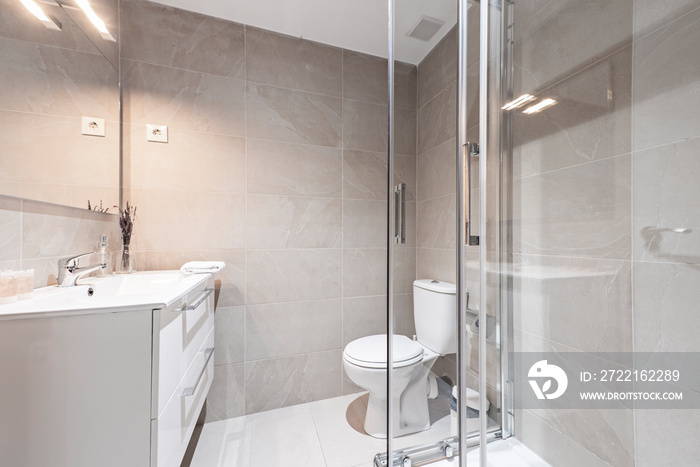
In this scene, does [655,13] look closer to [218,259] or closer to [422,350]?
[422,350]

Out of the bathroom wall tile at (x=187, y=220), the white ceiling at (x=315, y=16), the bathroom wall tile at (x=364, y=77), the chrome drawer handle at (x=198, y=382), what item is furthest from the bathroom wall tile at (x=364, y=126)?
the chrome drawer handle at (x=198, y=382)

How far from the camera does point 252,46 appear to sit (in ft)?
5.82

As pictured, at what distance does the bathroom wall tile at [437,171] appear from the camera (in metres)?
0.85

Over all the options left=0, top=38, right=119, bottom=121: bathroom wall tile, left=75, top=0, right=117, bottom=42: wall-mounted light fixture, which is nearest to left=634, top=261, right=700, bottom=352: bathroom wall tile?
left=0, top=38, right=119, bottom=121: bathroom wall tile

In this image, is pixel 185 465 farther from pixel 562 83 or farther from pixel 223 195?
pixel 562 83

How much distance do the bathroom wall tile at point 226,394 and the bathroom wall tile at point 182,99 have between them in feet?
4.67

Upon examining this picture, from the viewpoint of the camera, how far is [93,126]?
137 centimetres

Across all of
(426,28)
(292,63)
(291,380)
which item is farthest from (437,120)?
(291,380)

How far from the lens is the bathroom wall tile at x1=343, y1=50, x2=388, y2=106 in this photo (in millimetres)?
1983

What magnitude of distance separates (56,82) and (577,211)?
1970 millimetres

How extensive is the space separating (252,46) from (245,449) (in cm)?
228

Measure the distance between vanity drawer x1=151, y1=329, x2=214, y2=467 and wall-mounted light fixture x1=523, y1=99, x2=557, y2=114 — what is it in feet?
4.67

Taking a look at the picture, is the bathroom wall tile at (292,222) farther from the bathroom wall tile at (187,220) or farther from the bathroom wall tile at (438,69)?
the bathroom wall tile at (438,69)

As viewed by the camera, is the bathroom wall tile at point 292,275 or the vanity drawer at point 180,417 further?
the bathroom wall tile at point 292,275
